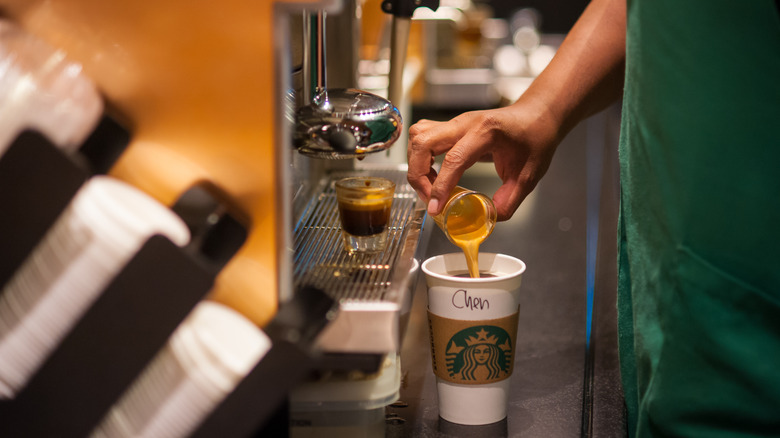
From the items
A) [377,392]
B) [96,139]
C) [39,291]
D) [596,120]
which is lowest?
[596,120]

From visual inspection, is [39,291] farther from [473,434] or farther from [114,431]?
[473,434]

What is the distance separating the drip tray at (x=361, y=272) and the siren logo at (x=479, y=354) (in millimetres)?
73

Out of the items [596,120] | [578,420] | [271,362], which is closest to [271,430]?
[271,362]

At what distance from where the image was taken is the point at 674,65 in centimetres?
74

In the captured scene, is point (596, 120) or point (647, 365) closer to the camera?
point (647, 365)

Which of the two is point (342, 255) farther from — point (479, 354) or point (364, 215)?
point (479, 354)

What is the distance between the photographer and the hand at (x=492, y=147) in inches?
41.4

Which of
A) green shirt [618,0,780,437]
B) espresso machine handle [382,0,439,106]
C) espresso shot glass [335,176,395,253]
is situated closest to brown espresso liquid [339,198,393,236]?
espresso shot glass [335,176,395,253]

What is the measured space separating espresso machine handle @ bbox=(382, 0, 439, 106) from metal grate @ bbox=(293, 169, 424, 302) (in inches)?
6.0

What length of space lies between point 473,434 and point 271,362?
0.32m

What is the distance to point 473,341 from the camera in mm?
856

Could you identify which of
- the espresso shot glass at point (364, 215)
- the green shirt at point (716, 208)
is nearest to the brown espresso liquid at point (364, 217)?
the espresso shot glass at point (364, 215)

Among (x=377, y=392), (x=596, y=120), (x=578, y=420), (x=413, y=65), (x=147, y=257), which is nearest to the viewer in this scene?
(x=147, y=257)

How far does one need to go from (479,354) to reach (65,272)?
423 millimetres
